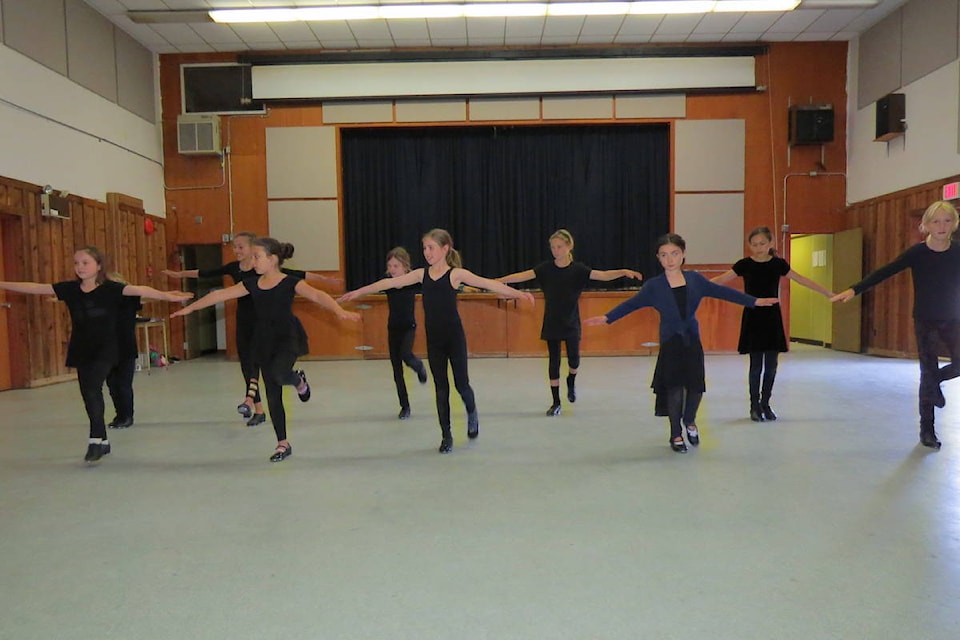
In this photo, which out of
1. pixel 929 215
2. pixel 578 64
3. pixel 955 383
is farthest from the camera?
pixel 578 64

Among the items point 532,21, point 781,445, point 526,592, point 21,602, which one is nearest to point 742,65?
point 532,21

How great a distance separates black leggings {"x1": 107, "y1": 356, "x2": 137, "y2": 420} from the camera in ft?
15.3

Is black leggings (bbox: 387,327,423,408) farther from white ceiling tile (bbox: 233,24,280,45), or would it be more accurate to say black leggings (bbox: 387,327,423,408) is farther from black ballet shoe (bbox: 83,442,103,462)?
white ceiling tile (bbox: 233,24,280,45)

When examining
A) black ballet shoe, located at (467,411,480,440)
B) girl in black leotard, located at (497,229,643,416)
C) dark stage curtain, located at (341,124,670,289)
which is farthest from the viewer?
dark stage curtain, located at (341,124,670,289)

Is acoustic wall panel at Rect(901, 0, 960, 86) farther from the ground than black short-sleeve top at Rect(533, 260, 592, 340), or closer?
farther from the ground

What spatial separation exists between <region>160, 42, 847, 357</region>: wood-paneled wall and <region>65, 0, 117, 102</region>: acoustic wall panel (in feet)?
4.56

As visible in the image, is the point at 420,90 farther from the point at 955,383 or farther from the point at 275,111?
the point at 955,383

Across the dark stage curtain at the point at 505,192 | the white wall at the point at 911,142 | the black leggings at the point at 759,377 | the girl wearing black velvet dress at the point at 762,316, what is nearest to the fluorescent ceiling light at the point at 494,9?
the white wall at the point at 911,142

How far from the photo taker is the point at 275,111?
10.0 metres

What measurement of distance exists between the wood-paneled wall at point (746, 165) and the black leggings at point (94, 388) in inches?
241

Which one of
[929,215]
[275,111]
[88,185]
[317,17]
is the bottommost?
[929,215]

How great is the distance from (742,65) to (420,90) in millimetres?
5111

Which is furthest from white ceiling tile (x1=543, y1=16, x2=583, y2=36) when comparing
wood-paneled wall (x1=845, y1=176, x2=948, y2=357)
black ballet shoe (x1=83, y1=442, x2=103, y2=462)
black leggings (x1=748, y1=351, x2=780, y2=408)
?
black ballet shoe (x1=83, y1=442, x2=103, y2=462)

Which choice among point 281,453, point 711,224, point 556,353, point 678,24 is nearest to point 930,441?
point 556,353
